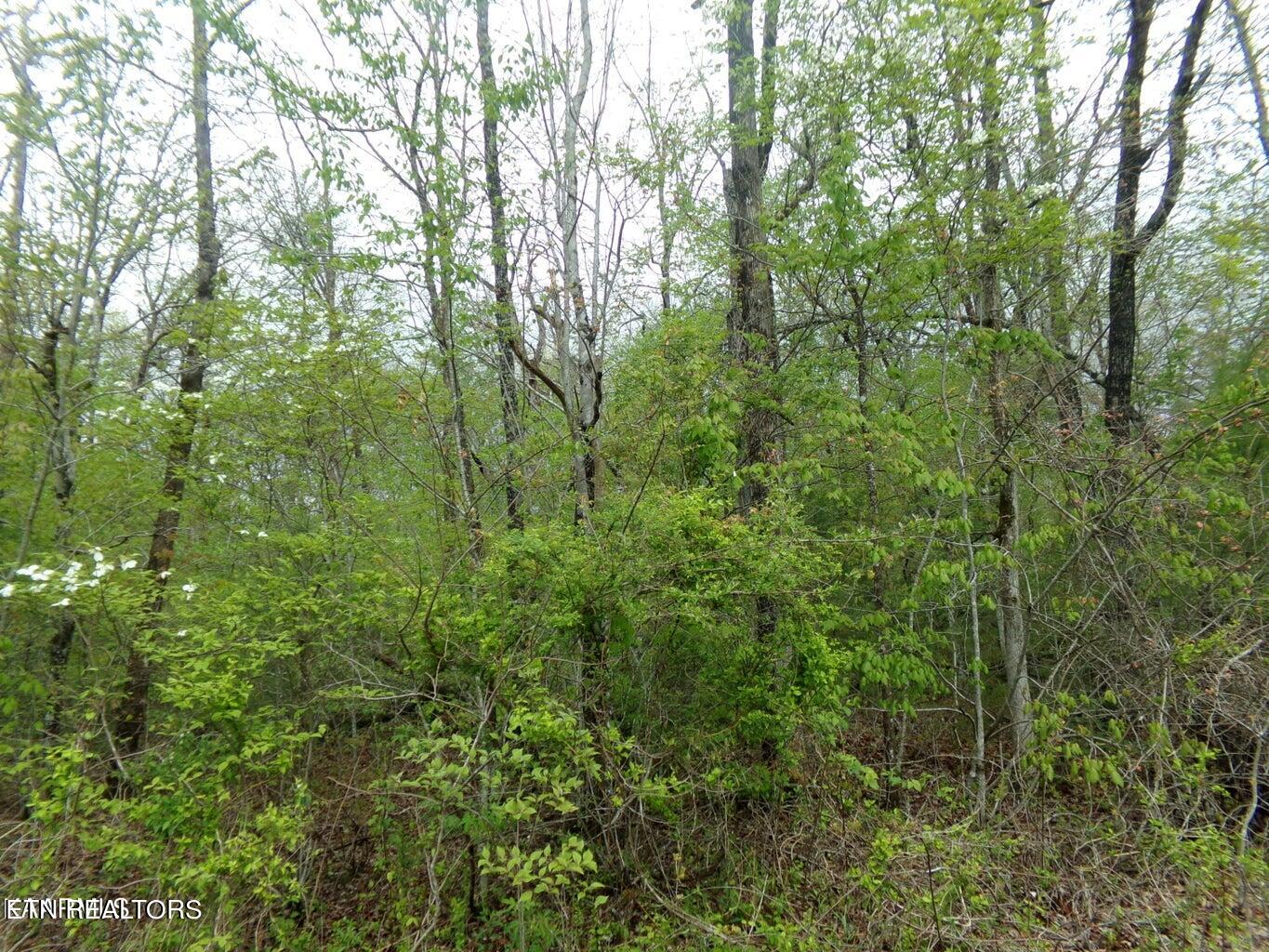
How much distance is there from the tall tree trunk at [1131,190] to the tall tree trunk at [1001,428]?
Answer: 116 centimetres

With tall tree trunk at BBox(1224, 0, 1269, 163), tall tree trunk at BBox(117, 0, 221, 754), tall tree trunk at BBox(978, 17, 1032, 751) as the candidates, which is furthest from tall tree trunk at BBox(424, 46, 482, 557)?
tall tree trunk at BBox(1224, 0, 1269, 163)

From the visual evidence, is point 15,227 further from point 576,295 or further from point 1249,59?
point 1249,59

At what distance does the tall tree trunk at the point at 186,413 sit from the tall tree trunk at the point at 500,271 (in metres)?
2.36

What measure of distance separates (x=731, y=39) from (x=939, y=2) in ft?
8.63

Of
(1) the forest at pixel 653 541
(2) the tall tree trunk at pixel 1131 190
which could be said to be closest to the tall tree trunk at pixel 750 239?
(1) the forest at pixel 653 541

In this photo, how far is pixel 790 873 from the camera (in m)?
4.54

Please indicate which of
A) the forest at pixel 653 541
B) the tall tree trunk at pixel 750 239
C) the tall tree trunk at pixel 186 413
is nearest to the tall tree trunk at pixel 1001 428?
the forest at pixel 653 541

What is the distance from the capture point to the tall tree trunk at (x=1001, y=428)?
5156mm

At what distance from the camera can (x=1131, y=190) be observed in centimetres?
639

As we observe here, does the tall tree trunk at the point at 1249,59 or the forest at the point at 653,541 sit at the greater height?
the tall tree trunk at the point at 1249,59

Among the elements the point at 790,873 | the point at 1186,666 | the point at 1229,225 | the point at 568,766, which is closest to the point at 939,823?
the point at 790,873

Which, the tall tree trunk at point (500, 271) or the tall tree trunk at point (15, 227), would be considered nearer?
the tall tree trunk at point (15, 227)

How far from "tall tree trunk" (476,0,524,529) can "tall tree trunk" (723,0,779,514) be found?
2197 millimetres

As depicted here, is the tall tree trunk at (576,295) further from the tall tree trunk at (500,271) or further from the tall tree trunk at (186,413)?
the tall tree trunk at (186,413)
